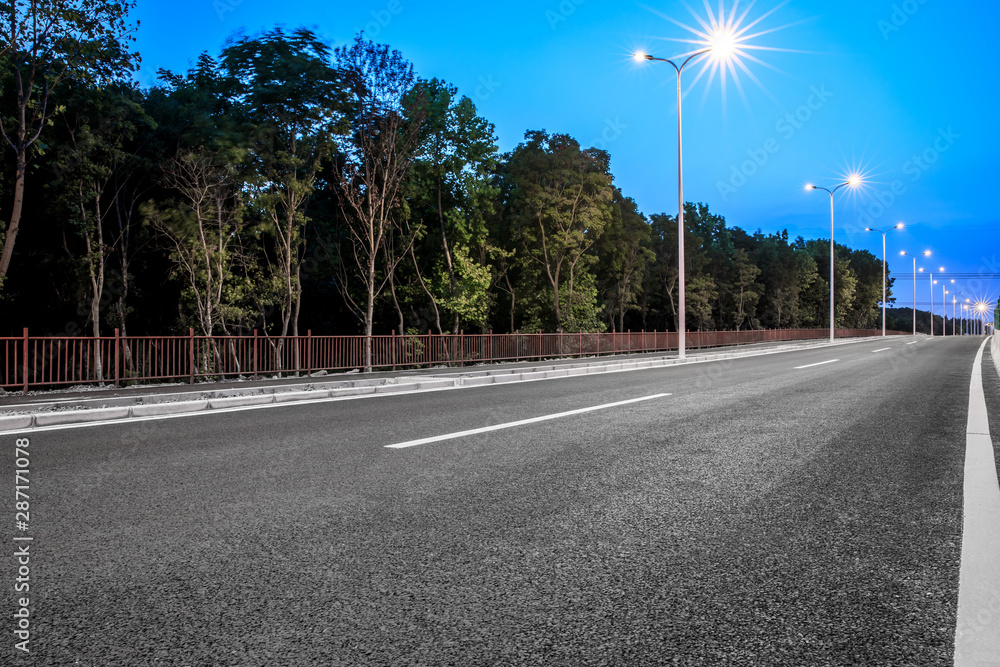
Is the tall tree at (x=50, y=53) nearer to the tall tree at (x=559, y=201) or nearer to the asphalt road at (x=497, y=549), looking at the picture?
the asphalt road at (x=497, y=549)

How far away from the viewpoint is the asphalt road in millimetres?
2131

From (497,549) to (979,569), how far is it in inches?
84.5

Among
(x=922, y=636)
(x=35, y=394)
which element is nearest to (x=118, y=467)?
(x=922, y=636)

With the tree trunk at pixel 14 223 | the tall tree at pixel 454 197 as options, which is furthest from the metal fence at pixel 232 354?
the tall tree at pixel 454 197

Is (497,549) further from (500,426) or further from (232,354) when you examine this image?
(232,354)

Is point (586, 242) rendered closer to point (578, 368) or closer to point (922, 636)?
point (578, 368)

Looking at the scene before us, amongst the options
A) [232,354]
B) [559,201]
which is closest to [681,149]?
[559,201]

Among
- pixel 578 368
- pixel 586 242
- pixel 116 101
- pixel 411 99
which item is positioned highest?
pixel 411 99

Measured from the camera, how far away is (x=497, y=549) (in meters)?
3.03

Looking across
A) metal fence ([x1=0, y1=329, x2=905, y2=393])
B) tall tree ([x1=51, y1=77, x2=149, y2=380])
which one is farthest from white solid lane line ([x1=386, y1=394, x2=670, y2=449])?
tall tree ([x1=51, y1=77, x2=149, y2=380])

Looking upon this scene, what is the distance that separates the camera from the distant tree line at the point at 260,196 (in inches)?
791

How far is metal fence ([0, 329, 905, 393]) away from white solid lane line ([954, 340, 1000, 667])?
13643mm

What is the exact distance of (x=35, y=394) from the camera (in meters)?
11.5

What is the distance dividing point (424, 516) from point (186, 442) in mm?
3687
